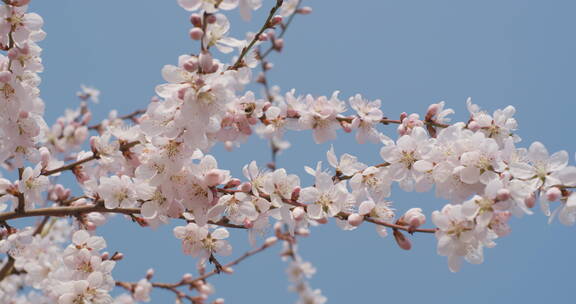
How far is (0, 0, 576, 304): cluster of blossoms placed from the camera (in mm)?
1792

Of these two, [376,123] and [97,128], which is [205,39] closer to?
[376,123]

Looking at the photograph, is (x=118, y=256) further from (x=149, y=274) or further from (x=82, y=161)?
(x=149, y=274)

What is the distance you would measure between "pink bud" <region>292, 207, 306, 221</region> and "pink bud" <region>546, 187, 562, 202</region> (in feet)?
3.26

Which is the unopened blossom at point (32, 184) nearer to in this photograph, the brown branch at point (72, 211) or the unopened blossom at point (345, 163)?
the brown branch at point (72, 211)

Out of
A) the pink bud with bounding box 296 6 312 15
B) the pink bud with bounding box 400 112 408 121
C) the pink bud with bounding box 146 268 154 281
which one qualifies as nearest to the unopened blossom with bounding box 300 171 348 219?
the pink bud with bounding box 400 112 408 121

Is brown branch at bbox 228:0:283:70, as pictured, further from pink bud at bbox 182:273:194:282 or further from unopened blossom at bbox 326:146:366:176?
pink bud at bbox 182:273:194:282

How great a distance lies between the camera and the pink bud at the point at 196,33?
1781 mm

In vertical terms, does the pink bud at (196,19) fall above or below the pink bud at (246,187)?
above

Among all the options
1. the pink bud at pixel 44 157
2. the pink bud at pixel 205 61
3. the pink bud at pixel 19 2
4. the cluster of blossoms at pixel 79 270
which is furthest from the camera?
the pink bud at pixel 44 157

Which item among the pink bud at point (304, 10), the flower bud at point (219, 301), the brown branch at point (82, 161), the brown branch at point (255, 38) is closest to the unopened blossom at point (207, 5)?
the brown branch at point (255, 38)

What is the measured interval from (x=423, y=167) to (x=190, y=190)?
1.09m

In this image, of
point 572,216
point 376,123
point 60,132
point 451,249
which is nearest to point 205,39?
point 376,123

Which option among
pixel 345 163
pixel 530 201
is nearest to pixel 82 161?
pixel 345 163

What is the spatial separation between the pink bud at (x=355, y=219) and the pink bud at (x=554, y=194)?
0.74m
